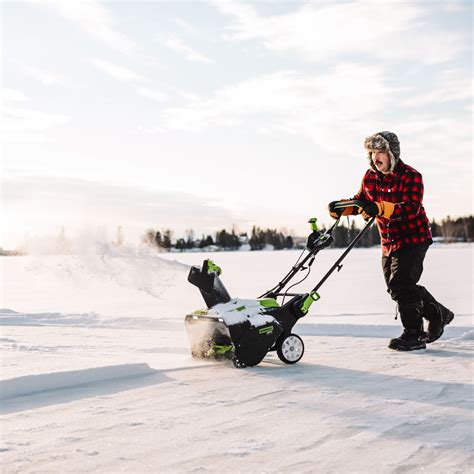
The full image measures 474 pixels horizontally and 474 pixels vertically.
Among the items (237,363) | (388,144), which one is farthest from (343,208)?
(237,363)

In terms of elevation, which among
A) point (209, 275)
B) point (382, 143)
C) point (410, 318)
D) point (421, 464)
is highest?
point (382, 143)

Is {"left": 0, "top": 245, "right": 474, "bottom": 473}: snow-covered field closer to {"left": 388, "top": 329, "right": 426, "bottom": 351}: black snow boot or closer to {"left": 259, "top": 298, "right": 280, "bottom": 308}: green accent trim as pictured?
{"left": 388, "top": 329, "right": 426, "bottom": 351}: black snow boot

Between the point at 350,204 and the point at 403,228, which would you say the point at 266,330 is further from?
the point at 403,228

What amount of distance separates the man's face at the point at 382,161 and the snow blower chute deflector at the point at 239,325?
1.34m

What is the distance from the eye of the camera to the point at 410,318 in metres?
4.88

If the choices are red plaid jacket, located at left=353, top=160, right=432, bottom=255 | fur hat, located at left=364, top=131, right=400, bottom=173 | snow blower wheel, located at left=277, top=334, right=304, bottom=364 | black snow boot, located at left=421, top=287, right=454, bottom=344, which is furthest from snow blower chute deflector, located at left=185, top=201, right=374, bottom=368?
fur hat, located at left=364, top=131, right=400, bottom=173

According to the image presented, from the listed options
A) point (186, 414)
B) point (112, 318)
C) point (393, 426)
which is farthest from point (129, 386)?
point (112, 318)

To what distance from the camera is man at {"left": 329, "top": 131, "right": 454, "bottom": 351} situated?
15.9 feet

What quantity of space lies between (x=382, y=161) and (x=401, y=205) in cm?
41

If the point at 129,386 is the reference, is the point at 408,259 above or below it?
above

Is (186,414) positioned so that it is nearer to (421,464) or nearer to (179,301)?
(421,464)

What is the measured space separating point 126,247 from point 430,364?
367cm

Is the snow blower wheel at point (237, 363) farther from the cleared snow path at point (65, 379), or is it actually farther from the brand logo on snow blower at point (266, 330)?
the cleared snow path at point (65, 379)

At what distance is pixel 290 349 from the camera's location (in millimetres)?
4285
